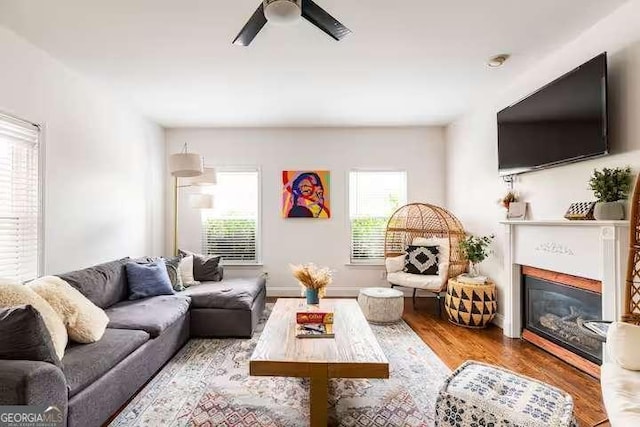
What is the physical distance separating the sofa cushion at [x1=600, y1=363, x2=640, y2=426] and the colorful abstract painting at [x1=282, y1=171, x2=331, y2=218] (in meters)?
3.92

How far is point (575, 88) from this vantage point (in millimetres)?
2660

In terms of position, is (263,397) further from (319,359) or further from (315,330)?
(319,359)

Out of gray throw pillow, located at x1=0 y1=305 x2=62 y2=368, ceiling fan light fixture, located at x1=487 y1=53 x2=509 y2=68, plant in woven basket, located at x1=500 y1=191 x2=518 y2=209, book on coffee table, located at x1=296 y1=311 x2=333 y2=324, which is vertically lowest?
book on coffee table, located at x1=296 y1=311 x2=333 y2=324

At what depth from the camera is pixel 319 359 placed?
1933 millimetres

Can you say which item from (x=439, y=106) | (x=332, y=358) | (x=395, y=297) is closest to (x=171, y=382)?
(x=332, y=358)

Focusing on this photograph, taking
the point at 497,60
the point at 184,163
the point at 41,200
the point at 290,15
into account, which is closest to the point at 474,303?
the point at 497,60

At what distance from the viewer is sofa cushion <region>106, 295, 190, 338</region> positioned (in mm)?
2668

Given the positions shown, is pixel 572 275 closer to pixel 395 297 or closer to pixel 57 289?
pixel 395 297

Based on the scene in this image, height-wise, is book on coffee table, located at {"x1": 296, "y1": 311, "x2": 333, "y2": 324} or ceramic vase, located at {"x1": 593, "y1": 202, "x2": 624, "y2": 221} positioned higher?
ceramic vase, located at {"x1": 593, "y1": 202, "x2": 624, "y2": 221}

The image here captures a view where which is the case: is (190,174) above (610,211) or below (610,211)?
above

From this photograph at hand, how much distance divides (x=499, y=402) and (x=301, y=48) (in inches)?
108

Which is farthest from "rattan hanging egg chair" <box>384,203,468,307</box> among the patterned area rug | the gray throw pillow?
the gray throw pillow

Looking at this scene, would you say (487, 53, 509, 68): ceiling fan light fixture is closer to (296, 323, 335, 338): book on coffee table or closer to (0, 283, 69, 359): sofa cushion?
(296, 323, 335, 338): book on coffee table

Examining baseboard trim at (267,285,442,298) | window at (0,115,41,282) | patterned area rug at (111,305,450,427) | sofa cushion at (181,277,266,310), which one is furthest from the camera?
baseboard trim at (267,285,442,298)
